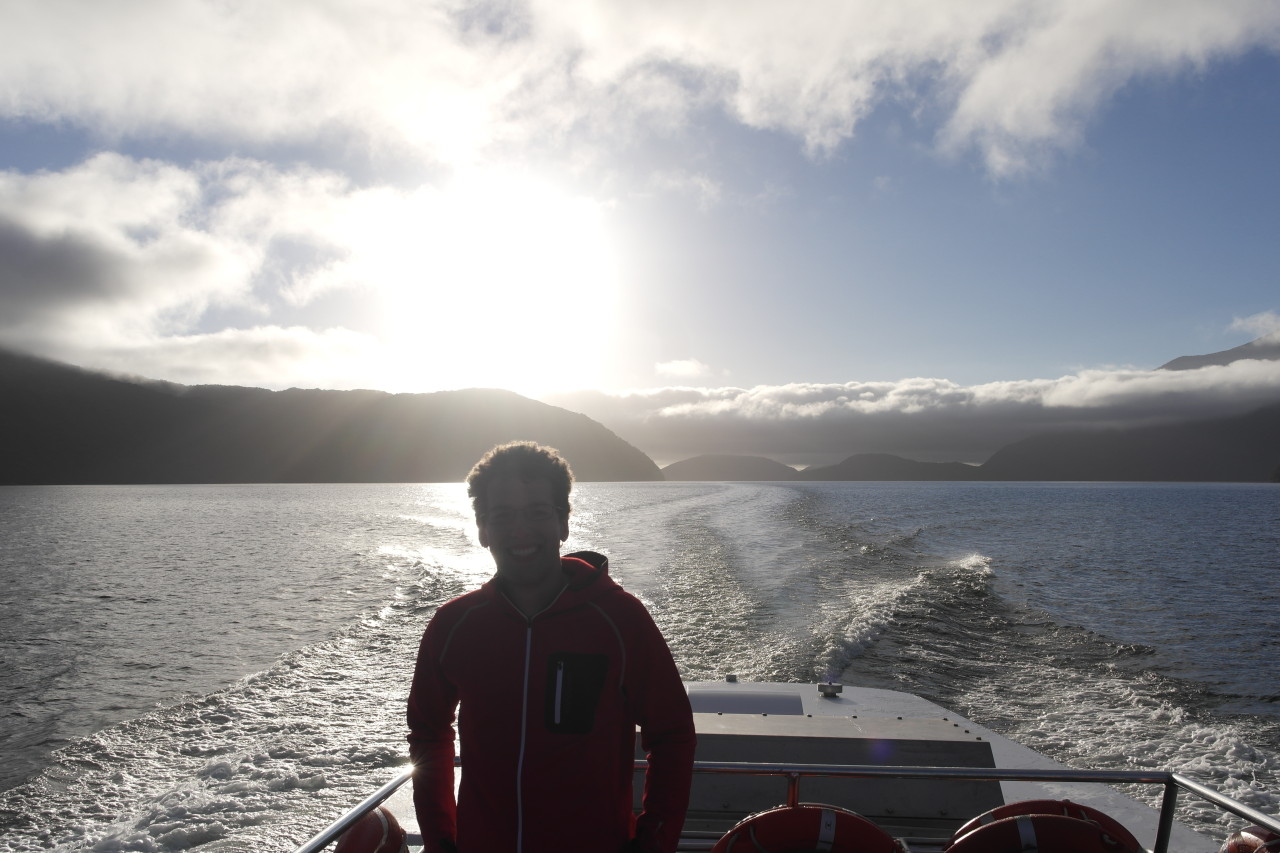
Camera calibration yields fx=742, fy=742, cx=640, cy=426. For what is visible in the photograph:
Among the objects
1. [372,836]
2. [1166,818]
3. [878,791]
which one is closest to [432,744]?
[372,836]

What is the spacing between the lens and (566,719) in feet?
7.35

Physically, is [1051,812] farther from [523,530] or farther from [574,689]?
[523,530]

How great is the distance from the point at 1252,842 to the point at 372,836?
363 centimetres

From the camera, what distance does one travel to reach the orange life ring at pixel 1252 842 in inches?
116

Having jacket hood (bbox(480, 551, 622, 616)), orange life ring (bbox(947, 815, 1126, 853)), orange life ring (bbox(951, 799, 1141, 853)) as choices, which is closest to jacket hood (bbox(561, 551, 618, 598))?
jacket hood (bbox(480, 551, 622, 616))

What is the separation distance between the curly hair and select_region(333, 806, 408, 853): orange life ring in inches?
59.4

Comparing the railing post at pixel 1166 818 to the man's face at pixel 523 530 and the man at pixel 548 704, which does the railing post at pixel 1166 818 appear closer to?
the man at pixel 548 704

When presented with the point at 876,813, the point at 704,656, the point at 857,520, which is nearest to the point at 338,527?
the point at 857,520

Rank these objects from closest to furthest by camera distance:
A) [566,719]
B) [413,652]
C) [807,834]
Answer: [566,719], [807,834], [413,652]

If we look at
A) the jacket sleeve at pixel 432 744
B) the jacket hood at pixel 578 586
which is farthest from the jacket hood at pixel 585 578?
the jacket sleeve at pixel 432 744

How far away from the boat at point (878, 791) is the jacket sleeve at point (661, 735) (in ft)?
1.95

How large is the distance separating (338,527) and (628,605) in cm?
5126

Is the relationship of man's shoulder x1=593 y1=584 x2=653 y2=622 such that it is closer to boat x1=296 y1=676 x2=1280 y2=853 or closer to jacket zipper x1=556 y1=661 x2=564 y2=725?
jacket zipper x1=556 y1=661 x2=564 y2=725

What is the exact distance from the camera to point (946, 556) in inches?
1208
